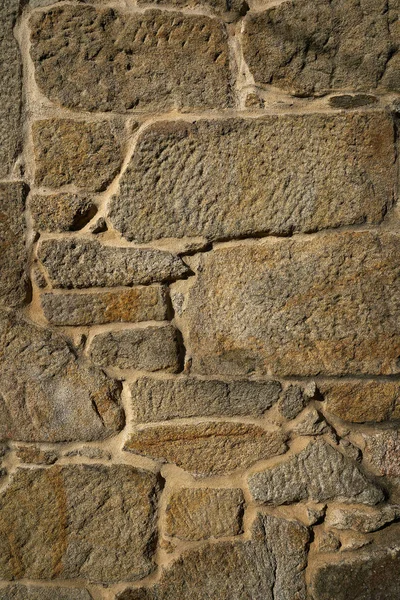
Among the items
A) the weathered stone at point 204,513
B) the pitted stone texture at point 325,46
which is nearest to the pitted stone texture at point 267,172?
the pitted stone texture at point 325,46

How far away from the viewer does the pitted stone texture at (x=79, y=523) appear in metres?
1.72

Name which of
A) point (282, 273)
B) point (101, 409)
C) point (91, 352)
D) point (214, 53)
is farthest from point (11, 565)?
point (214, 53)

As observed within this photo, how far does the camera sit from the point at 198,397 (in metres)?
1.70

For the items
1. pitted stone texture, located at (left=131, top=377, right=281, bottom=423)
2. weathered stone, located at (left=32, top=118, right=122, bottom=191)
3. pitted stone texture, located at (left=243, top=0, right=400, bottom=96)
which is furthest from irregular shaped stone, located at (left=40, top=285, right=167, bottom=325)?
pitted stone texture, located at (left=243, top=0, right=400, bottom=96)

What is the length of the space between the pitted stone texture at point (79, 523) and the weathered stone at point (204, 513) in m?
0.07

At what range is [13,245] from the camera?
1709 mm

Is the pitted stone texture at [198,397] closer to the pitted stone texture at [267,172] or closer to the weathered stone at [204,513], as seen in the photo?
the weathered stone at [204,513]

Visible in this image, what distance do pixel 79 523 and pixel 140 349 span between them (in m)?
0.55

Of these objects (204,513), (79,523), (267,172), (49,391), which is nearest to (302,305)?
(267,172)

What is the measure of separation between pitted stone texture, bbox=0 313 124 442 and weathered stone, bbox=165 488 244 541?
287mm

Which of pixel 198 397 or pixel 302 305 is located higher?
pixel 302 305

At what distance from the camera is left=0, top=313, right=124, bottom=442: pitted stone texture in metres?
1.72

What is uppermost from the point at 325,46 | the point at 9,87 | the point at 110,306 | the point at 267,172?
the point at 325,46

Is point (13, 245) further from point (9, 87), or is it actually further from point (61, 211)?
point (9, 87)
